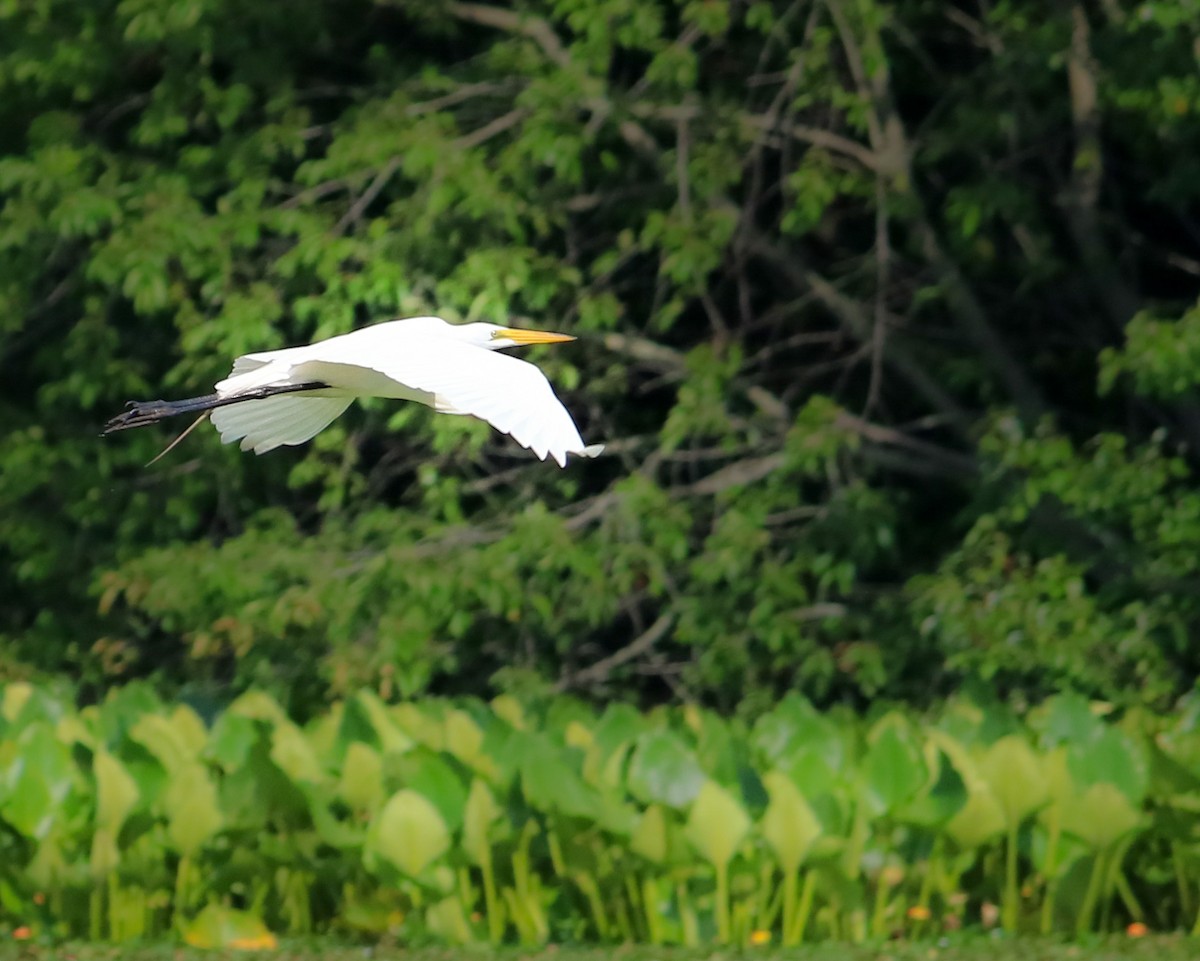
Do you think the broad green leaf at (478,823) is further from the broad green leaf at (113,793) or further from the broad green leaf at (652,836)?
the broad green leaf at (113,793)

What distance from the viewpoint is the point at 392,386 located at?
14.1ft

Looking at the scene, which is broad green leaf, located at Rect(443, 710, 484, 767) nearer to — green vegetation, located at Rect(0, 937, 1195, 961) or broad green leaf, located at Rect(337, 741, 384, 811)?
broad green leaf, located at Rect(337, 741, 384, 811)

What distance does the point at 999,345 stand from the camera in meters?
8.14

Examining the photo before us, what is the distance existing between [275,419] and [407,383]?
1.20 metres

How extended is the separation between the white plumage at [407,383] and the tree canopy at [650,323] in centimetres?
272

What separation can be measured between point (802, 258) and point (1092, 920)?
375cm

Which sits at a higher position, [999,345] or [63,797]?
[999,345]

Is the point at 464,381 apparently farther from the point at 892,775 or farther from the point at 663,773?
the point at 892,775

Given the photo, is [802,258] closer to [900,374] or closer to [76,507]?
[900,374]

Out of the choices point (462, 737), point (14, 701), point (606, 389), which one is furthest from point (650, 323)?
point (14, 701)

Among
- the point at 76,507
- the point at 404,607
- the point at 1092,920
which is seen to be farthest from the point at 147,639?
the point at 1092,920

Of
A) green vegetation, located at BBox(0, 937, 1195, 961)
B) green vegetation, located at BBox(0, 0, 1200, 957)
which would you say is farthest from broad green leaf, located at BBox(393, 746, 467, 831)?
green vegetation, located at BBox(0, 937, 1195, 961)

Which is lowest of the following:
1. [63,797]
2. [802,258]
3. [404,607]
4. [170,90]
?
[63,797]

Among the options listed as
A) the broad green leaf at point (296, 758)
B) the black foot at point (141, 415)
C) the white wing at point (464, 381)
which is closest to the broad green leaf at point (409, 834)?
the broad green leaf at point (296, 758)
